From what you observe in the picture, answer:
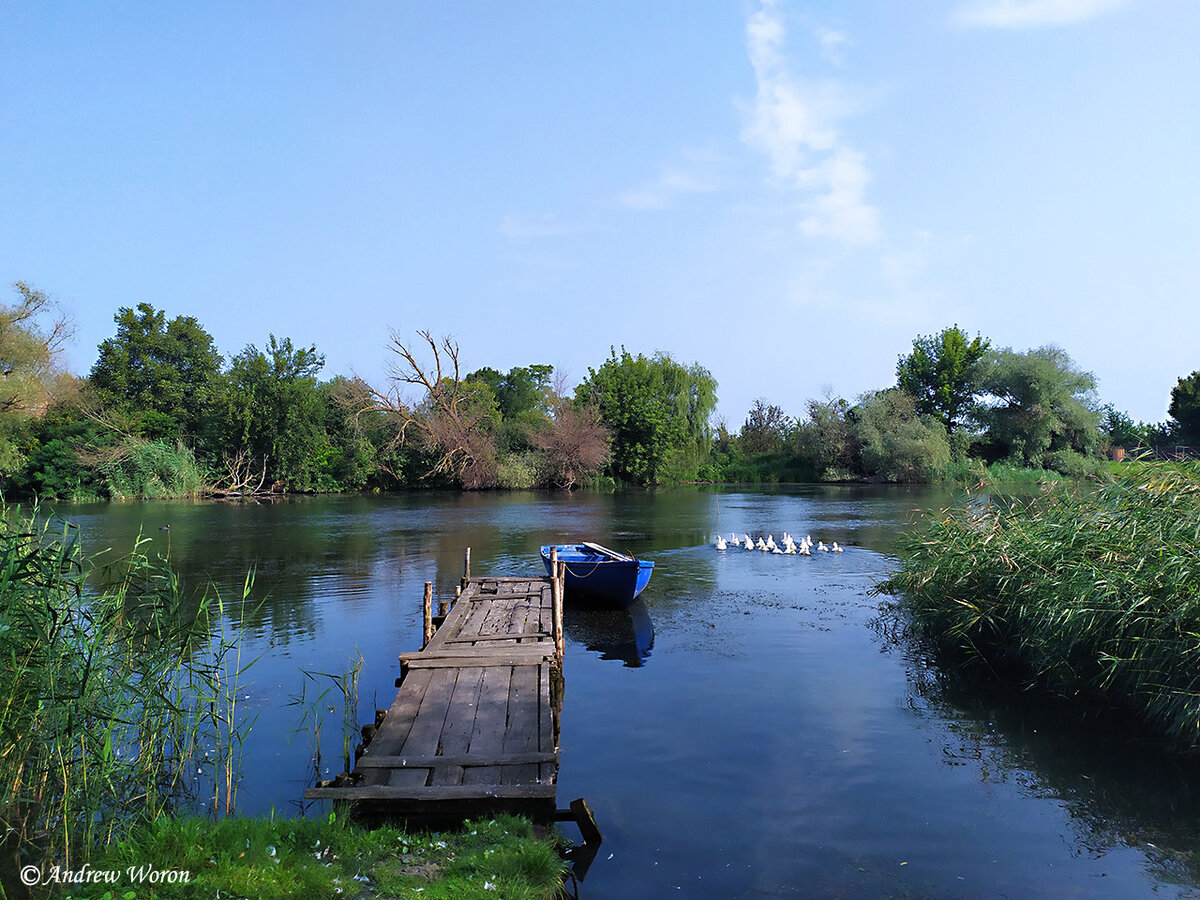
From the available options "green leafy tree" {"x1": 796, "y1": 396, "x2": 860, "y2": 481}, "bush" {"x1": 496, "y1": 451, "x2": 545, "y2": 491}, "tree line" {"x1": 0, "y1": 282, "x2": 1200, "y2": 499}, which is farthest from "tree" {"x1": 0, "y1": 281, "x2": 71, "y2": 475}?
"green leafy tree" {"x1": 796, "y1": 396, "x2": 860, "y2": 481}

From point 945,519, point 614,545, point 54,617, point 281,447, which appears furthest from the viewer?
point 281,447

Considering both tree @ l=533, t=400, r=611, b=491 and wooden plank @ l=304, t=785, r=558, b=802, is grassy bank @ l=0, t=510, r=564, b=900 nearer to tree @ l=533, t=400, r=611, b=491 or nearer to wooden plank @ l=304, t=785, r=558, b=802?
wooden plank @ l=304, t=785, r=558, b=802

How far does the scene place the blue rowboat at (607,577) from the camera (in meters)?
13.8

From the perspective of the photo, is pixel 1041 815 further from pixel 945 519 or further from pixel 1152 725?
pixel 945 519

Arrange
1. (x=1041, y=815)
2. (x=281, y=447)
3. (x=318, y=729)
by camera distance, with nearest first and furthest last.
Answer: (x=1041, y=815), (x=318, y=729), (x=281, y=447)

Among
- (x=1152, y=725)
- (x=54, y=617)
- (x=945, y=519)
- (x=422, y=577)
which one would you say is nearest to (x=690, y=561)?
(x=422, y=577)

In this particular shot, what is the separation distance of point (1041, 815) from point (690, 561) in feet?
46.1

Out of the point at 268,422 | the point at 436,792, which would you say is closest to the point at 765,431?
the point at 268,422

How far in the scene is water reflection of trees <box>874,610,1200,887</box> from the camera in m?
5.66

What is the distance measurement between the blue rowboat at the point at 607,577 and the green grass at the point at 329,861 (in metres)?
8.76

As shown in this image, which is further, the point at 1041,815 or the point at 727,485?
the point at 727,485

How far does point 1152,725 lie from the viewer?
7500mm

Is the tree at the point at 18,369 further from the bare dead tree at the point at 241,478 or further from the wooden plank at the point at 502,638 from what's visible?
the wooden plank at the point at 502,638

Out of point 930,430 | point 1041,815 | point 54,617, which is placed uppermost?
point 930,430
